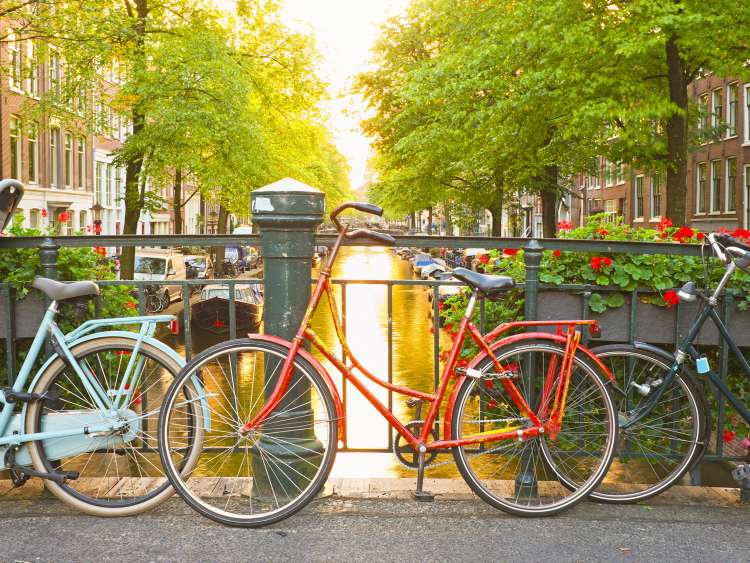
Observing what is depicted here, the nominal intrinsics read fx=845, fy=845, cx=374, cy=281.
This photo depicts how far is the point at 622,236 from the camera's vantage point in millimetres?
5344

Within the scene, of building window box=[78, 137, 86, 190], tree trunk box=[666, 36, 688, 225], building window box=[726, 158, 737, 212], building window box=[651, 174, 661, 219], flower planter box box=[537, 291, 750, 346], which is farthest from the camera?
building window box=[78, 137, 86, 190]

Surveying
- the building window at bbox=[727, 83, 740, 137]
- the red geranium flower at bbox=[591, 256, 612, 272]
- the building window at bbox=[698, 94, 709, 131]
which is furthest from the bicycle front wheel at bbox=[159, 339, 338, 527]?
the building window at bbox=[727, 83, 740, 137]

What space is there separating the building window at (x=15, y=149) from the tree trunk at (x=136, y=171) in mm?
11098

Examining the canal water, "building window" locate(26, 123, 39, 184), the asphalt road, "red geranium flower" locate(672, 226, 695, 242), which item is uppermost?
"building window" locate(26, 123, 39, 184)

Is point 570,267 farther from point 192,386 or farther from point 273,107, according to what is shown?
point 273,107

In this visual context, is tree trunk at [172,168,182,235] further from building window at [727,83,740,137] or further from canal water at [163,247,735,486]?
building window at [727,83,740,137]

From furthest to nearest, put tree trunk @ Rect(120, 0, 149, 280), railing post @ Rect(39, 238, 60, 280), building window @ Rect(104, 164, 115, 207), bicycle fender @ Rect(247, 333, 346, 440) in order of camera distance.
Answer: building window @ Rect(104, 164, 115, 207)
tree trunk @ Rect(120, 0, 149, 280)
railing post @ Rect(39, 238, 60, 280)
bicycle fender @ Rect(247, 333, 346, 440)

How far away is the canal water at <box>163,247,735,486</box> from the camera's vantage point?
927cm

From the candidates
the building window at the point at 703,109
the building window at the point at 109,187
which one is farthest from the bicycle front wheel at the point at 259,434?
the building window at the point at 109,187

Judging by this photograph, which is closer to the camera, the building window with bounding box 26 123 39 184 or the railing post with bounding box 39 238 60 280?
the railing post with bounding box 39 238 60 280

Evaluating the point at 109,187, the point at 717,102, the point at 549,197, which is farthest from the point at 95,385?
the point at 109,187

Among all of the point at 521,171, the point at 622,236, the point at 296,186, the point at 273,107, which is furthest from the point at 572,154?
the point at 296,186

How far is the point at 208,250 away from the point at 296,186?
40.7 metres

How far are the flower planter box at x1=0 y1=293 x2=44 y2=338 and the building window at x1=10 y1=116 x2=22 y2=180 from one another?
30524 millimetres
